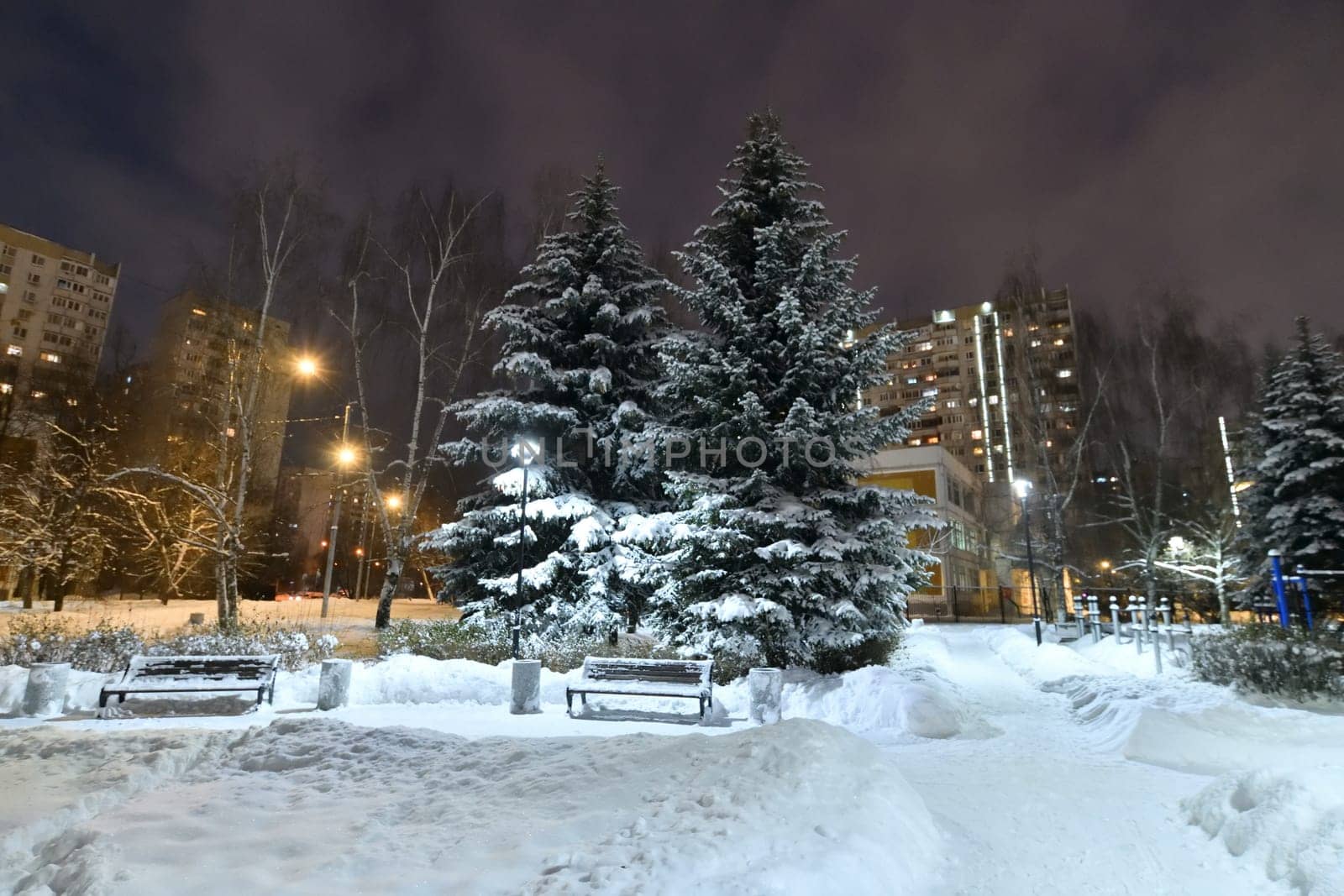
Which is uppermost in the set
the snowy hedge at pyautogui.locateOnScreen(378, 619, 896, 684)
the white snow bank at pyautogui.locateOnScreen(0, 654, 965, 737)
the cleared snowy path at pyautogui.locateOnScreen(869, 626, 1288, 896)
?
the snowy hedge at pyautogui.locateOnScreen(378, 619, 896, 684)

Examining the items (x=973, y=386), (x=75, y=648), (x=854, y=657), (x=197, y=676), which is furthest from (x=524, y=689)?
(x=973, y=386)

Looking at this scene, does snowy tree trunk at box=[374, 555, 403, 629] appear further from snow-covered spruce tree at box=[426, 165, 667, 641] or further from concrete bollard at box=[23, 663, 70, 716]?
concrete bollard at box=[23, 663, 70, 716]

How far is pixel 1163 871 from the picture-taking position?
4.71 metres

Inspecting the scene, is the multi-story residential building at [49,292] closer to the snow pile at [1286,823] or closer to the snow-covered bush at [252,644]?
the snow-covered bush at [252,644]

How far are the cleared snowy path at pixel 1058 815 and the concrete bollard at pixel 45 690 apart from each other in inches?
443

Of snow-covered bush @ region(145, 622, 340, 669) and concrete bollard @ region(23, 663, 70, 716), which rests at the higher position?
snow-covered bush @ region(145, 622, 340, 669)

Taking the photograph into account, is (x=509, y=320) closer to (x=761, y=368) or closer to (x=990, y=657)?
(x=761, y=368)

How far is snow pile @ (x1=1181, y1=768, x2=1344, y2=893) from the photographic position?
4.20 metres

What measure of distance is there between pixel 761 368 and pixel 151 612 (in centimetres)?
2226

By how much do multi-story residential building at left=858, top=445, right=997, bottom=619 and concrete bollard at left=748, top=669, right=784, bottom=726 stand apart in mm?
25238

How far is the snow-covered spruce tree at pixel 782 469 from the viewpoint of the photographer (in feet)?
40.5

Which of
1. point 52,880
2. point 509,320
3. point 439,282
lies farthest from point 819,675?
point 439,282

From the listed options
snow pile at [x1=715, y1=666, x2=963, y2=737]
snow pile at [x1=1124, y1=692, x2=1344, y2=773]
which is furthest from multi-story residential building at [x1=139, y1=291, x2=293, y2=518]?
snow pile at [x1=1124, y1=692, x2=1344, y2=773]

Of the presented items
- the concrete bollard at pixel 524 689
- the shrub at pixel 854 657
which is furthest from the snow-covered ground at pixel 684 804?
the shrub at pixel 854 657
